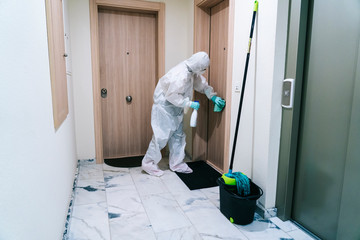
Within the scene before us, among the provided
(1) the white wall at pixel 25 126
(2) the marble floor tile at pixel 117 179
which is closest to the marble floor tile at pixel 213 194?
(2) the marble floor tile at pixel 117 179

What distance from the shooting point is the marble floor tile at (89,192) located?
2.27 meters

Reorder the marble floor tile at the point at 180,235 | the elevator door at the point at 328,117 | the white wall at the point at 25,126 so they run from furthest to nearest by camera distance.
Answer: the marble floor tile at the point at 180,235
the elevator door at the point at 328,117
the white wall at the point at 25,126

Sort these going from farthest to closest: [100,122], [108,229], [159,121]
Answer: [100,122], [159,121], [108,229]

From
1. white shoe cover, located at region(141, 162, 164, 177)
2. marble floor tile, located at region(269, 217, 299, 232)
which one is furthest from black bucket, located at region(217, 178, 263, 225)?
white shoe cover, located at region(141, 162, 164, 177)

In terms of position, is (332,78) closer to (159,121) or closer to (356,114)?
(356,114)

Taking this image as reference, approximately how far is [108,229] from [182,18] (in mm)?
2720

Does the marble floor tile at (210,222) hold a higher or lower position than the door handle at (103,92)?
lower

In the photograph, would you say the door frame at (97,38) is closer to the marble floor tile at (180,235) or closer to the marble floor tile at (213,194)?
the marble floor tile at (213,194)

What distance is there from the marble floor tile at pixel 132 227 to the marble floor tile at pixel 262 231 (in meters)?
0.70

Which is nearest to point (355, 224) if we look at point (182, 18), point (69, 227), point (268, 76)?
point (268, 76)

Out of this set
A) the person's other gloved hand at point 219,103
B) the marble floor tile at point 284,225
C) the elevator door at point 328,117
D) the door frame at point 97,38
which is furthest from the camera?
the door frame at point 97,38

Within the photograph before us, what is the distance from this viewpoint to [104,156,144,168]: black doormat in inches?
125

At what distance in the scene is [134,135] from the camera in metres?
3.51

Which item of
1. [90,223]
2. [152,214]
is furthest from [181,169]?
[90,223]
